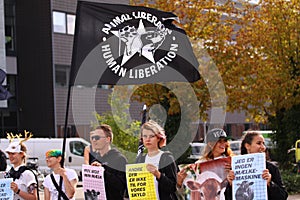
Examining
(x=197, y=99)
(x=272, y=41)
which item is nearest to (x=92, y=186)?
(x=197, y=99)

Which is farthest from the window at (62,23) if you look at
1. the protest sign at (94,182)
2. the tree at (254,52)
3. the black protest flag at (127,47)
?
the protest sign at (94,182)

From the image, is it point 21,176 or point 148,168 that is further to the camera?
point 21,176

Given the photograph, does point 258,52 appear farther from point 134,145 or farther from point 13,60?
point 13,60

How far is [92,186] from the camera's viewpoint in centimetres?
725

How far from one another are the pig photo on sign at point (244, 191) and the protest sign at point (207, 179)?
1.26ft

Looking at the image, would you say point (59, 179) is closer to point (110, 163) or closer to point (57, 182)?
point (57, 182)

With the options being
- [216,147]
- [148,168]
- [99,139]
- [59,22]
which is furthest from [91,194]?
[59,22]

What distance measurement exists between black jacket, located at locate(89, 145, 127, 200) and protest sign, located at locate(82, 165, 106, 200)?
0.06 metres

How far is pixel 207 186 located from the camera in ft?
23.5

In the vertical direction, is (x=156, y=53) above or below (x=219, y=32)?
below

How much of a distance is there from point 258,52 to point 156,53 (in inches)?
545

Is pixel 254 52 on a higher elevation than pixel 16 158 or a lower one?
higher

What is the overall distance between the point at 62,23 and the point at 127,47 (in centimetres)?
3477

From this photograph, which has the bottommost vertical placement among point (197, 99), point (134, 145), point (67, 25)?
point (134, 145)
